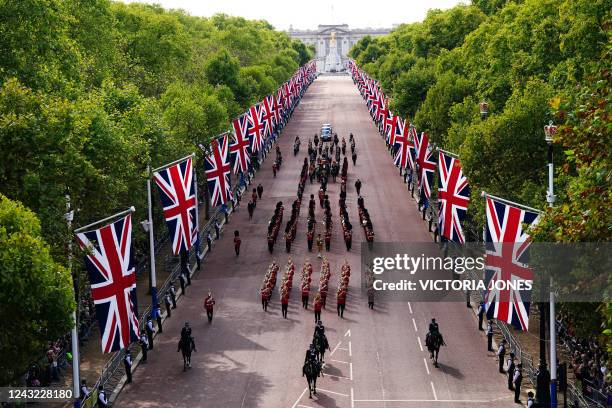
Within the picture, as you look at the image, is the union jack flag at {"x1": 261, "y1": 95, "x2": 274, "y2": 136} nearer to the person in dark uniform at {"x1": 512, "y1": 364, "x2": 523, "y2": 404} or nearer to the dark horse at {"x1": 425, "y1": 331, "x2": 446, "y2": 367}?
the dark horse at {"x1": 425, "y1": 331, "x2": 446, "y2": 367}

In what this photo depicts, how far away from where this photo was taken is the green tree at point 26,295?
20828mm

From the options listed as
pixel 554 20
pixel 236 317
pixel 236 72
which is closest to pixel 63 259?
pixel 236 317

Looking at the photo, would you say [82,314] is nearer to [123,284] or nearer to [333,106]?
[123,284]

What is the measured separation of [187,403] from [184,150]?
1839 centimetres

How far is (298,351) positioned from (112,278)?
9.08 m

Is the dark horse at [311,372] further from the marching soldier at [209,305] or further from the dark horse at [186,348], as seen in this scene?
Answer: the marching soldier at [209,305]

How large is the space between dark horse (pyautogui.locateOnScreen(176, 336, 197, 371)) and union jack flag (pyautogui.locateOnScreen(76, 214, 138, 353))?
131 inches

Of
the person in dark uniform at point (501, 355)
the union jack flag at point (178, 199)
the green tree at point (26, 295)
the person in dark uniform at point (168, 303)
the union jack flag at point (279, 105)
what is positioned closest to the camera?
the green tree at point (26, 295)

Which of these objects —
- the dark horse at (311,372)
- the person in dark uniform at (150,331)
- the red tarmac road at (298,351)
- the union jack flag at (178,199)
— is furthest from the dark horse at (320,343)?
the union jack flag at (178,199)

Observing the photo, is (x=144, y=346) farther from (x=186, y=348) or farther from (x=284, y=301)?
(x=284, y=301)

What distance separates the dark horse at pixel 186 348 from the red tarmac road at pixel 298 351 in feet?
0.95

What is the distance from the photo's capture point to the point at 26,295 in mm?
21047

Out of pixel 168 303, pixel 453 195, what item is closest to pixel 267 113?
pixel 168 303

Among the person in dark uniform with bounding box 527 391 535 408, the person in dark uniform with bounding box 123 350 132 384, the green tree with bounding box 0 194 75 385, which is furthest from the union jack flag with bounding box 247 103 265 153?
the green tree with bounding box 0 194 75 385
